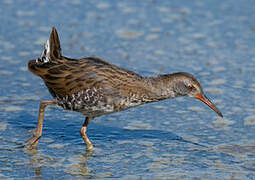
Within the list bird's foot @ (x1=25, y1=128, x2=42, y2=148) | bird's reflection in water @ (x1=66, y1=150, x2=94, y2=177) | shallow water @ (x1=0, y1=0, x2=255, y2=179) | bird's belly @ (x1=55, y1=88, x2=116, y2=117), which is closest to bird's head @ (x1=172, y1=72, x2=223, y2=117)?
shallow water @ (x1=0, y1=0, x2=255, y2=179)

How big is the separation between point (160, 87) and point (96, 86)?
2.59 ft

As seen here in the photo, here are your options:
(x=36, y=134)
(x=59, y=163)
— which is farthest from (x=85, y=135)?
(x=59, y=163)

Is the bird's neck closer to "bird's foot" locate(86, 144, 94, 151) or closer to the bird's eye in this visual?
the bird's eye

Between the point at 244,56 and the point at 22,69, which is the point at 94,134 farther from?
the point at 244,56

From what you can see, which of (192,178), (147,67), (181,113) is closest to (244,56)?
(147,67)

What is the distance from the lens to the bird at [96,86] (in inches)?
284

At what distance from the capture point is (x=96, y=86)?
7.20 metres

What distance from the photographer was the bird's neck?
7375 mm

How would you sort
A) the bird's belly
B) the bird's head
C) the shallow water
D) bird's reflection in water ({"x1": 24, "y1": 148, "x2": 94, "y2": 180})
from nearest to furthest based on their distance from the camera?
bird's reflection in water ({"x1": 24, "y1": 148, "x2": 94, "y2": 180}) → the shallow water → the bird's belly → the bird's head

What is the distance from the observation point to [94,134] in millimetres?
7891

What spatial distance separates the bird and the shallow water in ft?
1.42

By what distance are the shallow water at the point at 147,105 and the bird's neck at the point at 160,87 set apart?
61 centimetres

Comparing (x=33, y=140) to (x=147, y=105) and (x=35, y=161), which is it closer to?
(x=35, y=161)

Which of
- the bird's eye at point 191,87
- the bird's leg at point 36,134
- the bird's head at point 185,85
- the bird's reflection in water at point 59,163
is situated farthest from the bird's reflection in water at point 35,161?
the bird's eye at point 191,87
